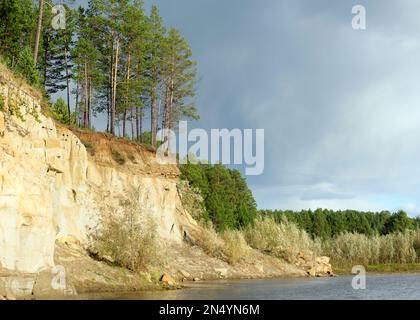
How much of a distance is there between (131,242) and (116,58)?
96.9ft

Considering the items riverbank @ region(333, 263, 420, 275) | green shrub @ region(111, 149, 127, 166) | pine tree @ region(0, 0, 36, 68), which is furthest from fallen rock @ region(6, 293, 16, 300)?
riverbank @ region(333, 263, 420, 275)

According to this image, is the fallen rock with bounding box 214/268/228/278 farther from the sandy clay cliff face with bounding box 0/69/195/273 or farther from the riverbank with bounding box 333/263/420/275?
the riverbank with bounding box 333/263/420/275

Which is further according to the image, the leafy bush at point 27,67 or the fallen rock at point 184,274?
the fallen rock at point 184,274

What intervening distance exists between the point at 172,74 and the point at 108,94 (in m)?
10.3

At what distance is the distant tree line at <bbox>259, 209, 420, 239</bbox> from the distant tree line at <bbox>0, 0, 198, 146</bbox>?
2633 inches

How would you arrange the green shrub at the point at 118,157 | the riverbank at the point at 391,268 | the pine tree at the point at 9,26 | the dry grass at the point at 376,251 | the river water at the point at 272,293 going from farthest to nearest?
the dry grass at the point at 376,251 → the riverbank at the point at 391,268 → the green shrub at the point at 118,157 → the pine tree at the point at 9,26 → the river water at the point at 272,293

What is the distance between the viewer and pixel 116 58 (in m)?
63.1

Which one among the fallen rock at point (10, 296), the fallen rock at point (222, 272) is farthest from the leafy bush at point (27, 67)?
the fallen rock at point (222, 272)

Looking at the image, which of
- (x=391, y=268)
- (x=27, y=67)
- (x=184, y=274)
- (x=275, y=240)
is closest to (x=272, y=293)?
(x=184, y=274)

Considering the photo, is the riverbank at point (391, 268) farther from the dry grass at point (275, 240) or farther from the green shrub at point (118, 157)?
the green shrub at point (118, 157)

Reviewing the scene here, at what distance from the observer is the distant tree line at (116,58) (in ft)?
209

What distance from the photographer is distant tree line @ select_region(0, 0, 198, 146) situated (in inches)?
2502

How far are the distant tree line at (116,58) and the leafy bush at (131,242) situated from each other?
70.6 ft
